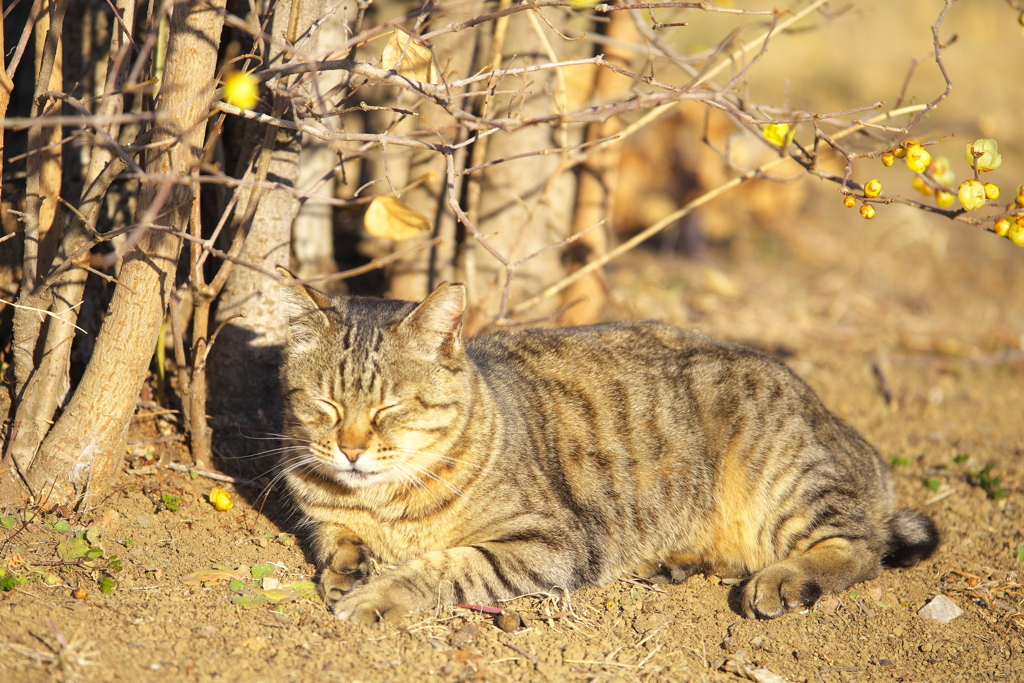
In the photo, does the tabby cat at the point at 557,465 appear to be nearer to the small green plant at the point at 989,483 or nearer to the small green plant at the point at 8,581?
the small green plant at the point at 989,483

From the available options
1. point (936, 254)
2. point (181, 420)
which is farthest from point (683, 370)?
point (936, 254)

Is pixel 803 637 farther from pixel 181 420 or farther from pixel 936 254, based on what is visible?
pixel 936 254

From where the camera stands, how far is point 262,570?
2.96 meters

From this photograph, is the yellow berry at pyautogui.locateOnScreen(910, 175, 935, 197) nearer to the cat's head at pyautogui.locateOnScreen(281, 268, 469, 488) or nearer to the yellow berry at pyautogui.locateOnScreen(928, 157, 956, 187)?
the yellow berry at pyautogui.locateOnScreen(928, 157, 956, 187)

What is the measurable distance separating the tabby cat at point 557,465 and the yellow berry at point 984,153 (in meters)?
1.17

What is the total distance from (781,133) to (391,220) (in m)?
1.57

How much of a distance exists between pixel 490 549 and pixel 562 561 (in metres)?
0.27

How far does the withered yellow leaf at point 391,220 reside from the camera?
266cm

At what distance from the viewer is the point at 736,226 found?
8.23 metres

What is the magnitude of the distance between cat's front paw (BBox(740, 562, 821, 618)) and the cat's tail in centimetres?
52

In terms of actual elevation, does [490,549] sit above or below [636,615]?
above

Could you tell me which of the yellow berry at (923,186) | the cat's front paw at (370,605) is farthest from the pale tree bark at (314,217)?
the yellow berry at (923,186)

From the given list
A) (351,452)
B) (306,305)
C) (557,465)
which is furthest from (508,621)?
(306,305)

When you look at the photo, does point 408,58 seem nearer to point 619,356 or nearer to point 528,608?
point 619,356
